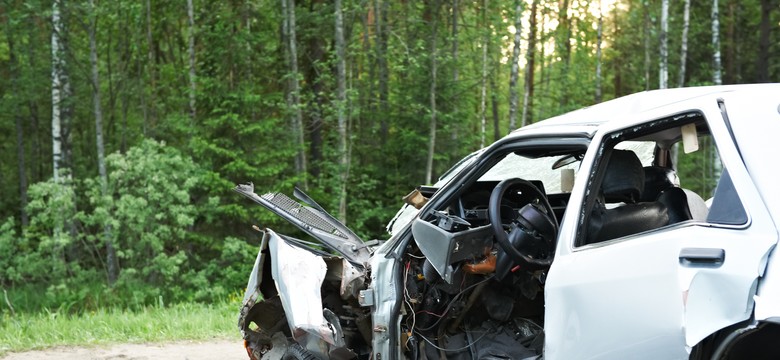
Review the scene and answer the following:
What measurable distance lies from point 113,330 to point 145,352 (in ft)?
3.88

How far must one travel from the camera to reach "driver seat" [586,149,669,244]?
12.0 feet

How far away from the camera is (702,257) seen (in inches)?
113

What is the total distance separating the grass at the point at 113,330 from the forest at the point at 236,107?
330 inches

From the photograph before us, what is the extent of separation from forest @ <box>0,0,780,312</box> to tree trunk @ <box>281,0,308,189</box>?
0.08m

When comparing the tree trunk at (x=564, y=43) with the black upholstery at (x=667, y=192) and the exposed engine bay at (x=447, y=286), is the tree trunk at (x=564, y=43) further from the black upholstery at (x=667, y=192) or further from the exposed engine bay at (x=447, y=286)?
the black upholstery at (x=667, y=192)

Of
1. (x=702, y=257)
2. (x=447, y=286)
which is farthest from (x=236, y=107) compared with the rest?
(x=702, y=257)

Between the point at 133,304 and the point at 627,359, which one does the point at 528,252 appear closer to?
the point at 627,359

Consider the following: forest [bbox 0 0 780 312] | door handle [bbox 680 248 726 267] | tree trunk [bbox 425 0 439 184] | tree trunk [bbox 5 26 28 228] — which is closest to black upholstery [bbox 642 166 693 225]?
door handle [bbox 680 248 726 267]

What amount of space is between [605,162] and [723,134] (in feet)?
2.45

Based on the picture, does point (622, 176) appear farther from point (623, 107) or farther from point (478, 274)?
point (478, 274)

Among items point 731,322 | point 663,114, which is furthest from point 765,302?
point 663,114

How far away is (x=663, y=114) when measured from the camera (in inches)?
133

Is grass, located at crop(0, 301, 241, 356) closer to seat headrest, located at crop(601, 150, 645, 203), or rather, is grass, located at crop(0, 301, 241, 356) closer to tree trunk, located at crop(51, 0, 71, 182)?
seat headrest, located at crop(601, 150, 645, 203)

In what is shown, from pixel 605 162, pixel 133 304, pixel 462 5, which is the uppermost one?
pixel 462 5
